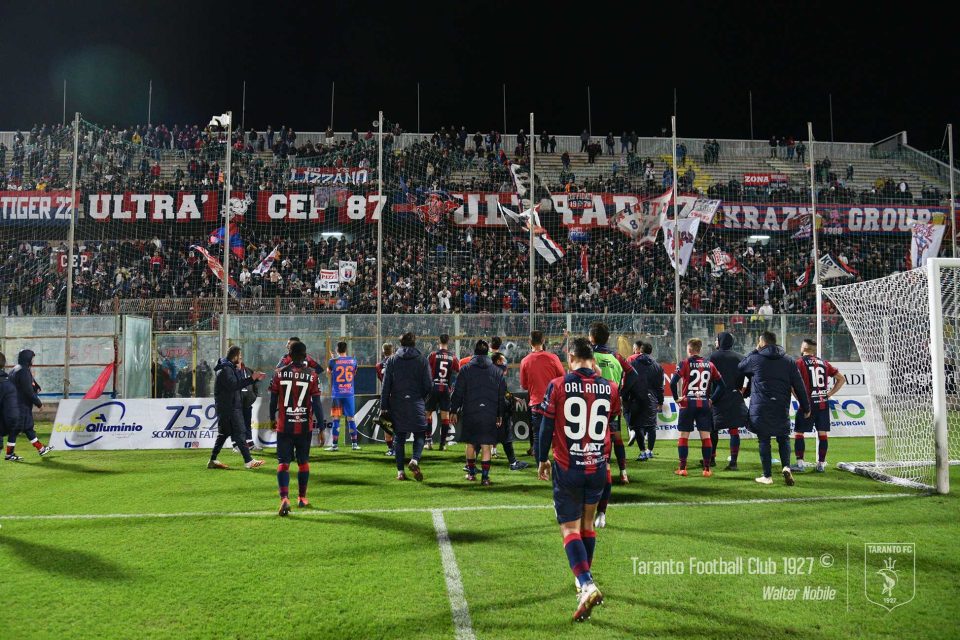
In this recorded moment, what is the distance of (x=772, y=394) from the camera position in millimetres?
9016

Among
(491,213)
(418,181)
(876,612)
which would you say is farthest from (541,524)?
(491,213)

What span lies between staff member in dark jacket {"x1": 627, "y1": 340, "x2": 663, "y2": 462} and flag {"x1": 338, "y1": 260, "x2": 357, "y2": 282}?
39.2ft

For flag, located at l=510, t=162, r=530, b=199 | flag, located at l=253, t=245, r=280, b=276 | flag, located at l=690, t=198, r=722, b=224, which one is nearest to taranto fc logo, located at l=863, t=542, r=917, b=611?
flag, located at l=690, t=198, r=722, b=224

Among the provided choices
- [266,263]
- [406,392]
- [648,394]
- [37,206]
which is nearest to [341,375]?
[406,392]

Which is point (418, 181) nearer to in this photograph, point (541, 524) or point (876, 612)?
point (541, 524)

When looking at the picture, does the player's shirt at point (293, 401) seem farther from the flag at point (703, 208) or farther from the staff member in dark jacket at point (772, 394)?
the flag at point (703, 208)

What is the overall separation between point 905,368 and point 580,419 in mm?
8175

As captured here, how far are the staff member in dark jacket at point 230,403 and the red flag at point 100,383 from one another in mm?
7267

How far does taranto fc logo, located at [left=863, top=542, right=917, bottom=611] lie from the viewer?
484 centimetres

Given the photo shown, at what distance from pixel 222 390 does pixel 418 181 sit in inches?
415

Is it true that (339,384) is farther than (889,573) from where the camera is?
Yes

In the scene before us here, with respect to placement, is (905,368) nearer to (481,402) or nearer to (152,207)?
(481,402)

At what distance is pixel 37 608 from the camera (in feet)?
15.5

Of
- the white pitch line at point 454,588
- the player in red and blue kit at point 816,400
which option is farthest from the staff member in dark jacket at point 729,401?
the white pitch line at point 454,588
